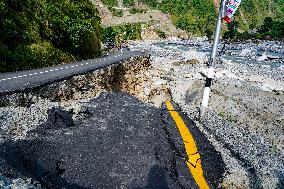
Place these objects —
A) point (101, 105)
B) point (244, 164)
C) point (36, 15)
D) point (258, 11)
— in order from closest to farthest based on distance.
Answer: point (244, 164), point (101, 105), point (36, 15), point (258, 11)

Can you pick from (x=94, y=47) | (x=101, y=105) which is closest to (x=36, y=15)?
(x=94, y=47)

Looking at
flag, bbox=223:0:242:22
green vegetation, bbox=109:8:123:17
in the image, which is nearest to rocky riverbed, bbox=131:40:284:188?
flag, bbox=223:0:242:22

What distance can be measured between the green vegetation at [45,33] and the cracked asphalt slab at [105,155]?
11.3 meters

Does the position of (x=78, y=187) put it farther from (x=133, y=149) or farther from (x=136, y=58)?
(x=136, y=58)

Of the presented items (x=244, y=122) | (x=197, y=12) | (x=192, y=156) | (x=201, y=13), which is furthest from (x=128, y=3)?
(x=192, y=156)

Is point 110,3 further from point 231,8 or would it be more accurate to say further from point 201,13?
point 231,8

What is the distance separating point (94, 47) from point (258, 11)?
594ft

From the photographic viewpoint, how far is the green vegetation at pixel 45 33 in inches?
777

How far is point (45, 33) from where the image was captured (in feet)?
81.5

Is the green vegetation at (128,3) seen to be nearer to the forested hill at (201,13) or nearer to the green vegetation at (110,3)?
the green vegetation at (110,3)

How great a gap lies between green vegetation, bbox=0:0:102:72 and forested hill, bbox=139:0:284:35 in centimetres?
10954

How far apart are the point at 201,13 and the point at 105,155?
16618 centimetres

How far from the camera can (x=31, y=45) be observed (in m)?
21.5

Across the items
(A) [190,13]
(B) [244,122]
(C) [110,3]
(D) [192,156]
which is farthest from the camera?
(A) [190,13]
